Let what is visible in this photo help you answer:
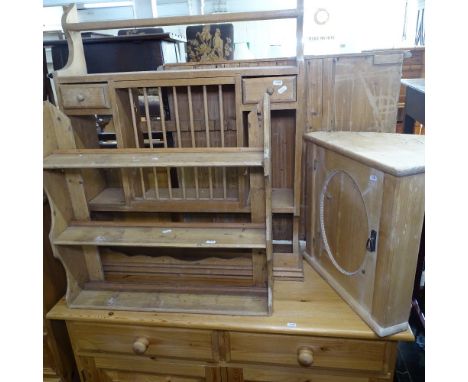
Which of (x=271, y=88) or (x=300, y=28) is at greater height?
(x=300, y=28)

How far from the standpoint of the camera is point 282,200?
135cm

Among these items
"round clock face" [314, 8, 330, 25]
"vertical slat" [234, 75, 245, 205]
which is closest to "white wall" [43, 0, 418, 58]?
"round clock face" [314, 8, 330, 25]

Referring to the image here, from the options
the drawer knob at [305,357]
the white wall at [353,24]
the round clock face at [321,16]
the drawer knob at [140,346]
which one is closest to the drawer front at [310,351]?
the drawer knob at [305,357]

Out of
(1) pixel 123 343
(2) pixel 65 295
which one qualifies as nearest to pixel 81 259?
(2) pixel 65 295

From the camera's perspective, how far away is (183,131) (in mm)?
1359

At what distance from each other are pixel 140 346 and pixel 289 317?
558 millimetres

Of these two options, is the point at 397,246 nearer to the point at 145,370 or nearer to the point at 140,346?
the point at 140,346

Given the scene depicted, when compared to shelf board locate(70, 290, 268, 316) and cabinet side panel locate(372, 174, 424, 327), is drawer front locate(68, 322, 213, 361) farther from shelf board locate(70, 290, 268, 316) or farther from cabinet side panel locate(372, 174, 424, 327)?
cabinet side panel locate(372, 174, 424, 327)

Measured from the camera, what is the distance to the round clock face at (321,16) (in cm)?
453

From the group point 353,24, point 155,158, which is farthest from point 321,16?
point 155,158

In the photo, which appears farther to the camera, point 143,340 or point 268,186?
point 143,340

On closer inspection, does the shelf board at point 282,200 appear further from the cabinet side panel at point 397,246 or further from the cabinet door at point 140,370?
the cabinet door at point 140,370

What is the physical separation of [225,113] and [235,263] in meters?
0.61

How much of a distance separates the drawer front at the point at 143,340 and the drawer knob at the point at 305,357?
0.33m
